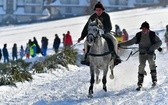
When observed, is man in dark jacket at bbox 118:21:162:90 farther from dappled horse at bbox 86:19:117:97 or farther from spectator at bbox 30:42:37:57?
spectator at bbox 30:42:37:57

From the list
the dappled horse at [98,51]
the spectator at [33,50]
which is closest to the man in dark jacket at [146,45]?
the dappled horse at [98,51]

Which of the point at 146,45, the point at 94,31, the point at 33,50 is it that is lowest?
the point at 33,50

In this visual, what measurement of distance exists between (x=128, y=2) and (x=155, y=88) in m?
87.2

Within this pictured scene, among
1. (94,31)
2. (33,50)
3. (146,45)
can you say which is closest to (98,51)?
(94,31)

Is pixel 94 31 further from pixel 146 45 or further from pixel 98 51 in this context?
pixel 146 45

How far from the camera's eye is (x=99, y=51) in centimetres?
1112

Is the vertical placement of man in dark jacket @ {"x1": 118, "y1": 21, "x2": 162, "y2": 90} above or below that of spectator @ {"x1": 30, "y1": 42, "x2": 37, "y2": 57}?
above

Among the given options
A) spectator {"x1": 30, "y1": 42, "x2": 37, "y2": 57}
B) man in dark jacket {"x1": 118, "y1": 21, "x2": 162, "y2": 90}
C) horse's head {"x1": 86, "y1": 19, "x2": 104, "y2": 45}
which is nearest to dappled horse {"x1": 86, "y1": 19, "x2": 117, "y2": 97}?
horse's head {"x1": 86, "y1": 19, "x2": 104, "y2": 45}

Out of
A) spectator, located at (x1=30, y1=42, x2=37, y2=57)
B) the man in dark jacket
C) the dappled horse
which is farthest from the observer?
spectator, located at (x1=30, y1=42, x2=37, y2=57)

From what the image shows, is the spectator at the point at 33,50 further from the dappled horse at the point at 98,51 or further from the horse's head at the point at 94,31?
the horse's head at the point at 94,31

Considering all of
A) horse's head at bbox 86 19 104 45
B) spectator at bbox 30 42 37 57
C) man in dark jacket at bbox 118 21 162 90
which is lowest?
spectator at bbox 30 42 37 57

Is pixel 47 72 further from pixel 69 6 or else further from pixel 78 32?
pixel 69 6

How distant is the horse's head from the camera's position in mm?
10291

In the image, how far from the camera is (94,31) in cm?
1048
